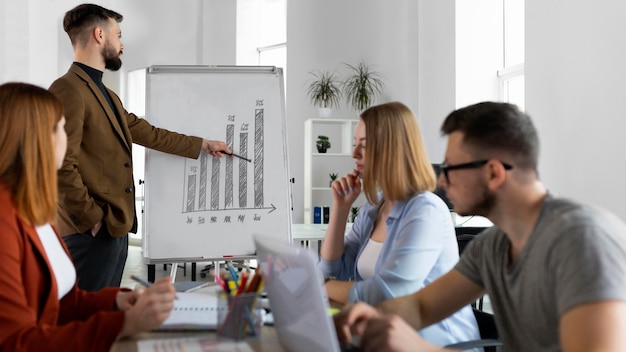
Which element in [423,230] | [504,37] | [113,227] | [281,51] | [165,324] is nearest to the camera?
[165,324]

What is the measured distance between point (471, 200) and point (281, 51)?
7.78m

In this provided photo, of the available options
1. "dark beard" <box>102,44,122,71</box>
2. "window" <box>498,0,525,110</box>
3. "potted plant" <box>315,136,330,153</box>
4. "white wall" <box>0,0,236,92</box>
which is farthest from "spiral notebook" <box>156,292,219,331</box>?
"white wall" <box>0,0,236,92</box>

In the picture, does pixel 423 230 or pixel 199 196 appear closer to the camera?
pixel 423 230

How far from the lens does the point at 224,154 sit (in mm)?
3266

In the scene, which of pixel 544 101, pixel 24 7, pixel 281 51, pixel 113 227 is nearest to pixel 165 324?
pixel 113 227

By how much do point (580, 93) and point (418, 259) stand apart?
294cm

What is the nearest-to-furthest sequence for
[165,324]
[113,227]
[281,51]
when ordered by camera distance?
[165,324] < [113,227] < [281,51]

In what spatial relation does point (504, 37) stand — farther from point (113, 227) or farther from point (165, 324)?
point (165, 324)

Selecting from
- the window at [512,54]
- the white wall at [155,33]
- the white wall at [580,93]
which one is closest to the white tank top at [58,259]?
the white wall at [580,93]

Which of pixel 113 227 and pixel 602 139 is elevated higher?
pixel 602 139

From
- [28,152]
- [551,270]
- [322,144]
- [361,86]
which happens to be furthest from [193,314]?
[361,86]

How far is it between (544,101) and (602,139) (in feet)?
2.44

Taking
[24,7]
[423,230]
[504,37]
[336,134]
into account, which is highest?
[24,7]

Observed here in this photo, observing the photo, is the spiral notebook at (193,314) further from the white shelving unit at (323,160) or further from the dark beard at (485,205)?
the white shelving unit at (323,160)
